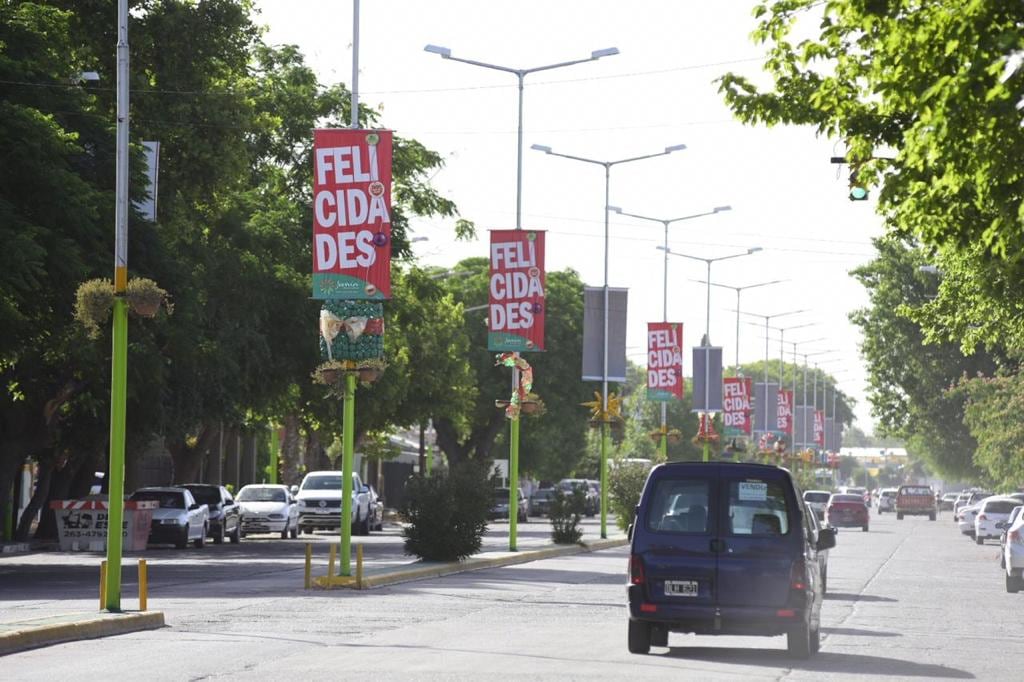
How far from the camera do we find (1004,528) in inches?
1582

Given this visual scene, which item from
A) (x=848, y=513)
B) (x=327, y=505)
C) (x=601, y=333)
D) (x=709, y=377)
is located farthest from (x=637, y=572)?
(x=848, y=513)

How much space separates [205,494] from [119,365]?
98.9 feet

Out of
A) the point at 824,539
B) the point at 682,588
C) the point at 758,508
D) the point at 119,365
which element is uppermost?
the point at 119,365

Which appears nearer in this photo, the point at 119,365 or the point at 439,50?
the point at 119,365

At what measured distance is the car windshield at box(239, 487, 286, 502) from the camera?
5900cm

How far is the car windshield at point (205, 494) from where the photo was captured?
52594 mm

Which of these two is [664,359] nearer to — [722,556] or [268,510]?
[268,510]

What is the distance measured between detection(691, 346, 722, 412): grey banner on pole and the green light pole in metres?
45.0

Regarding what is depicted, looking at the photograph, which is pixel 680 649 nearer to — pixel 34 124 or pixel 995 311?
pixel 995 311

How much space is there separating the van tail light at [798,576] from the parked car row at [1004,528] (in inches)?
635

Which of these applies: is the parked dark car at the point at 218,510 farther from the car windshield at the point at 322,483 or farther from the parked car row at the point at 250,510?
the car windshield at the point at 322,483

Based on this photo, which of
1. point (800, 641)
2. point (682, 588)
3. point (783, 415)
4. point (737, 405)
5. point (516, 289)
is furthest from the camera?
point (783, 415)

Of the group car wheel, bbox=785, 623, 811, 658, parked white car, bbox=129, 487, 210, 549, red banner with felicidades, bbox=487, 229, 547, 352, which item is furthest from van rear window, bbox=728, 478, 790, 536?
parked white car, bbox=129, 487, 210, 549

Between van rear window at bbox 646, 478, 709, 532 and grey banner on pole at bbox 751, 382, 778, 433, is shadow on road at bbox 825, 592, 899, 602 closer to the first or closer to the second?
van rear window at bbox 646, 478, 709, 532
